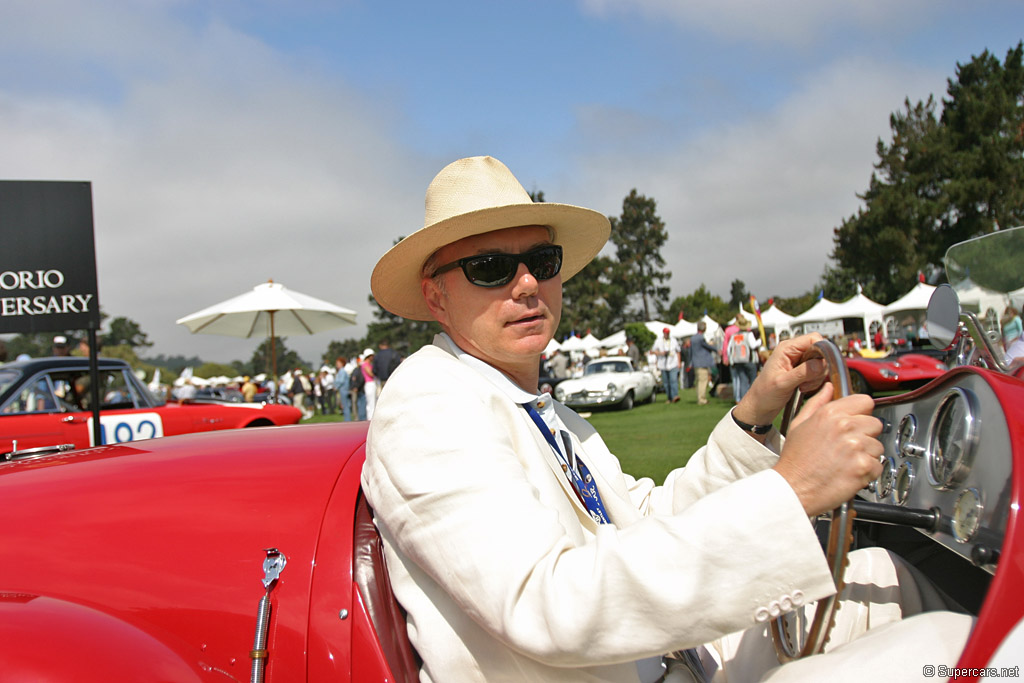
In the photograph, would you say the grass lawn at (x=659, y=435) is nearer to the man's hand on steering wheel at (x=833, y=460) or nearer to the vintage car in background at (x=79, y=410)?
the vintage car in background at (x=79, y=410)

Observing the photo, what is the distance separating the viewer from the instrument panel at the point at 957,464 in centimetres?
122

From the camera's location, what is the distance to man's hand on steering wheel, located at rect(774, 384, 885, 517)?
118 centimetres

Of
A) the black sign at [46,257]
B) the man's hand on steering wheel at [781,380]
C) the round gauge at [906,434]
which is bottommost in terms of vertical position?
the round gauge at [906,434]

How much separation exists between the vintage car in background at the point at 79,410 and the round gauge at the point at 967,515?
22.1 ft

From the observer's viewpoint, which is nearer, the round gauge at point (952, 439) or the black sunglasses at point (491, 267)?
the round gauge at point (952, 439)

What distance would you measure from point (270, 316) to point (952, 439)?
1357cm

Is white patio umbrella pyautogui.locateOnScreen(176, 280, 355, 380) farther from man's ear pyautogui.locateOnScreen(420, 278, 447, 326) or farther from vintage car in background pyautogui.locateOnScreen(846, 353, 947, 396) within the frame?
man's ear pyautogui.locateOnScreen(420, 278, 447, 326)

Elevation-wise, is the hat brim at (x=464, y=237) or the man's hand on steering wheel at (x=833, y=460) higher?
the hat brim at (x=464, y=237)

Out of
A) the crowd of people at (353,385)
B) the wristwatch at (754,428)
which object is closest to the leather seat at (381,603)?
the wristwatch at (754,428)

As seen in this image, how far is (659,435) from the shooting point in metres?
9.52

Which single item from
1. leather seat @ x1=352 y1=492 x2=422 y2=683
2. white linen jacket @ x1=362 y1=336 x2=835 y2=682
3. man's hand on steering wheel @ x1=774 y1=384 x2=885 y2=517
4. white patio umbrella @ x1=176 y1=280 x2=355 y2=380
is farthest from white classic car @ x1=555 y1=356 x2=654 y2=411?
man's hand on steering wheel @ x1=774 y1=384 x2=885 y2=517

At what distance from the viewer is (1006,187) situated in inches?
1399

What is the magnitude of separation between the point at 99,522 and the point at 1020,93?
48604 mm

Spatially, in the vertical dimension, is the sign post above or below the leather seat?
above
